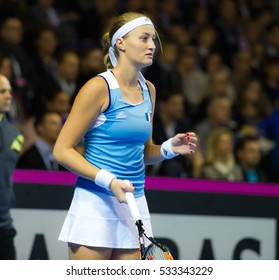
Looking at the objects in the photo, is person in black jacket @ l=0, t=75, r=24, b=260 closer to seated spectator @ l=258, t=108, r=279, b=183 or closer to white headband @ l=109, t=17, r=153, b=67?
white headband @ l=109, t=17, r=153, b=67

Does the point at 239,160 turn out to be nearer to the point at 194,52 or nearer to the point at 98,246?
the point at 194,52

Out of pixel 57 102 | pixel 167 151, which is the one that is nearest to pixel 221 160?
pixel 57 102

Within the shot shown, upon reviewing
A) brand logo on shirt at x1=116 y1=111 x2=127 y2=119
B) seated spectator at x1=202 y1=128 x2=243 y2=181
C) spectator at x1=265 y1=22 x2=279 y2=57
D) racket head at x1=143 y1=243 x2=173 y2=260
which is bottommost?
racket head at x1=143 y1=243 x2=173 y2=260

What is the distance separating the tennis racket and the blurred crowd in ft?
10.5

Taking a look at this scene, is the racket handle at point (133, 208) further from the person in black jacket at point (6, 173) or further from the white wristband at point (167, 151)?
the person in black jacket at point (6, 173)

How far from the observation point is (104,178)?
459 centimetres

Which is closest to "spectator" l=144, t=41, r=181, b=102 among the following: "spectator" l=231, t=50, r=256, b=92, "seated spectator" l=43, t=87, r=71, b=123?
"spectator" l=231, t=50, r=256, b=92

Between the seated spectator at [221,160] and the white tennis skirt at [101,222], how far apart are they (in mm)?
3715

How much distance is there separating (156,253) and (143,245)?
0.43 feet

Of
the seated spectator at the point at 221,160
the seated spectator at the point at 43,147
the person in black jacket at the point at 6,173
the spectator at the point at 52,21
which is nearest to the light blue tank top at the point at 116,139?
the person in black jacket at the point at 6,173

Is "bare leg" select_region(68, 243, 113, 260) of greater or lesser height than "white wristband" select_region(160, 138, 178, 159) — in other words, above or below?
below

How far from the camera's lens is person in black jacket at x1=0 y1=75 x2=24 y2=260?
6.12 metres

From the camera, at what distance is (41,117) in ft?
26.4
